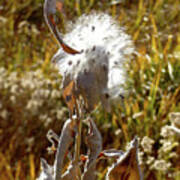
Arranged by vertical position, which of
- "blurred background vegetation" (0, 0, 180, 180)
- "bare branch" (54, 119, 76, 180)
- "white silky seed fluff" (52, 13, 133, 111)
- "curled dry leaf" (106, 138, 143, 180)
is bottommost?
"blurred background vegetation" (0, 0, 180, 180)

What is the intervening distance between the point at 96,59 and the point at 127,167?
191 mm

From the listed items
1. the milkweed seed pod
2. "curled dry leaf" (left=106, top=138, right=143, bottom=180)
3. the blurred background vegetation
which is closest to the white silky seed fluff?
the milkweed seed pod

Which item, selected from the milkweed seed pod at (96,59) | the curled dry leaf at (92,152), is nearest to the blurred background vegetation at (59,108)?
the curled dry leaf at (92,152)

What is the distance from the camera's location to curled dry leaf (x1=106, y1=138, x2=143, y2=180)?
56cm

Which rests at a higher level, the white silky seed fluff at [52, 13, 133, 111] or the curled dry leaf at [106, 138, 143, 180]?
the white silky seed fluff at [52, 13, 133, 111]

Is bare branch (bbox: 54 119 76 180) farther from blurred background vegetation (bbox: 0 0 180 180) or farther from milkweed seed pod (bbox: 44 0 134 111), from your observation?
blurred background vegetation (bbox: 0 0 180 180)

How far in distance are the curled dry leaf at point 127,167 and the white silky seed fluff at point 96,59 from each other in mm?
105

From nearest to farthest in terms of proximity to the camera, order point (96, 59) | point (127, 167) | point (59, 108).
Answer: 1. point (96, 59)
2. point (127, 167)
3. point (59, 108)

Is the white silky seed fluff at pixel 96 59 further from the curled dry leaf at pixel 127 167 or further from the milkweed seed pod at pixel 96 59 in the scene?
the curled dry leaf at pixel 127 167

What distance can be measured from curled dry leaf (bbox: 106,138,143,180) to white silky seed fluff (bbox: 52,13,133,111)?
0.11 m

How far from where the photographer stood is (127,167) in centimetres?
58

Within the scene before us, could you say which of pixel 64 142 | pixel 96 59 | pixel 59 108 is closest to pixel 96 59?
pixel 96 59

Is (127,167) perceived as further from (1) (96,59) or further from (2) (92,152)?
(1) (96,59)

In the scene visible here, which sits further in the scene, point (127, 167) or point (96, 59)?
point (127, 167)
